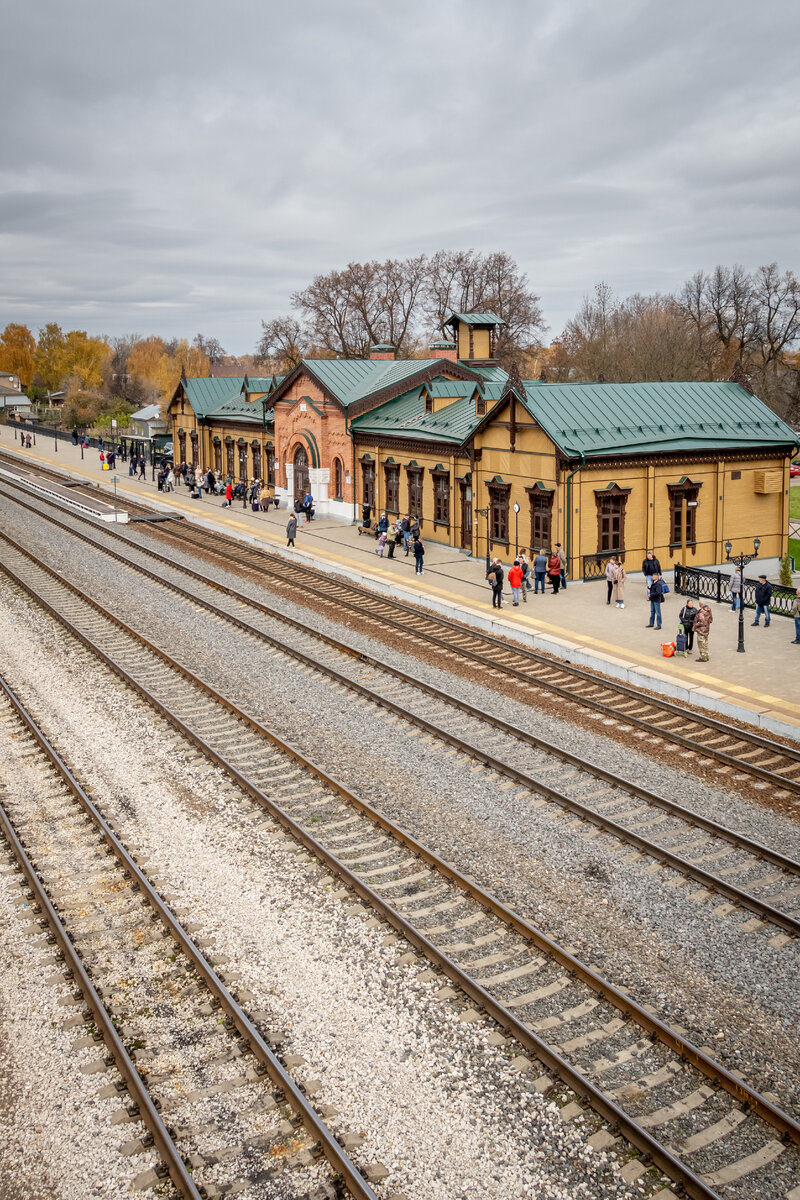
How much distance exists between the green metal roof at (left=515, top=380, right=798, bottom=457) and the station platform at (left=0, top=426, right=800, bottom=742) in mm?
3967

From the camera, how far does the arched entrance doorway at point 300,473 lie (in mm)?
42281

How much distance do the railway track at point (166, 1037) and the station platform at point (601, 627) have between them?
34.5ft

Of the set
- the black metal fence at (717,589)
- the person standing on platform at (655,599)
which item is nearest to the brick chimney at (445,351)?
the black metal fence at (717,589)

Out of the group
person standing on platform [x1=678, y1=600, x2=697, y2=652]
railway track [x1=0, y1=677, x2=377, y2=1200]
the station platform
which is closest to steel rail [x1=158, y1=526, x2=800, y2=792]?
the station platform

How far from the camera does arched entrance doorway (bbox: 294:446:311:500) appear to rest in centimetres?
4228

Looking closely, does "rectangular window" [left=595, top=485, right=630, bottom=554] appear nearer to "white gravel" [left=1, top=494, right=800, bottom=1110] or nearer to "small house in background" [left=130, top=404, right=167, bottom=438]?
"white gravel" [left=1, top=494, right=800, bottom=1110]

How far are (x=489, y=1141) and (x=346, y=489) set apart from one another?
33362 millimetres

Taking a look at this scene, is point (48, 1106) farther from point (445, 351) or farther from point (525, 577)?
point (445, 351)

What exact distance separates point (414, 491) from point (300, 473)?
364 inches

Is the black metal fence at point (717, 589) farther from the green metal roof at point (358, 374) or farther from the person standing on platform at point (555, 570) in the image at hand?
the green metal roof at point (358, 374)

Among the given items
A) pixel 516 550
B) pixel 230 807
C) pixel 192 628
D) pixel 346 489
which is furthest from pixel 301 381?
pixel 230 807

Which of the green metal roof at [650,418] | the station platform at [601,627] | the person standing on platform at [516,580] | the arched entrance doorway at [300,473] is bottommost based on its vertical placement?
the station platform at [601,627]

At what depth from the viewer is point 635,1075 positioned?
26.1 feet

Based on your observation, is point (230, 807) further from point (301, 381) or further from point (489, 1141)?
point (301, 381)
